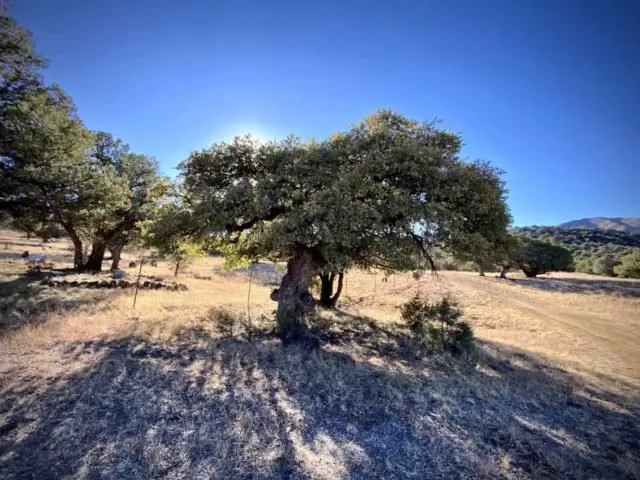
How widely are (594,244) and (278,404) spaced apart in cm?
14306

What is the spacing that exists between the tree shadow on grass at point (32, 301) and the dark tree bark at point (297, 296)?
9252mm

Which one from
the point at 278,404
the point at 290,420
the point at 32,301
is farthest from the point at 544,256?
the point at 32,301

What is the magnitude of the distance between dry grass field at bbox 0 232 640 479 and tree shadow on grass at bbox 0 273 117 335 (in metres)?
0.13

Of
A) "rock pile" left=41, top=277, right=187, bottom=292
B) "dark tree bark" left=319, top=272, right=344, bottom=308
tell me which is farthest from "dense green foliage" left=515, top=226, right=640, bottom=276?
"rock pile" left=41, top=277, right=187, bottom=292

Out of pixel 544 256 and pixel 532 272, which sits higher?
pixel 544 256

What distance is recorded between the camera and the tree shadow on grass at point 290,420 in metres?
5.39

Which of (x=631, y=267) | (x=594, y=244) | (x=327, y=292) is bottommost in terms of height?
(x=327, y=292)

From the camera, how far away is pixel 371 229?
10.3 metres

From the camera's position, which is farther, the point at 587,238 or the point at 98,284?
the point at 587,238

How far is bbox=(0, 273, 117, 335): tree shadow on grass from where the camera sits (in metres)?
11.9

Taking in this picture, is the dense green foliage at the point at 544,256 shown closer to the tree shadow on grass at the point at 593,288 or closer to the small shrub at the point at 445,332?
the tree shadow on grass at the point at 593,288

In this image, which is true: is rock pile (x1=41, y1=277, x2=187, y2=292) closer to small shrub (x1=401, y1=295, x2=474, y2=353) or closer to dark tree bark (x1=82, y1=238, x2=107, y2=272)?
dark tree bark (x1=82, y1=238, x2=107, y2=272)

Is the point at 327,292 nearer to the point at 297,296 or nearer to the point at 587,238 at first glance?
the point at 297,296

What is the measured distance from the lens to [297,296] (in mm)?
12961
